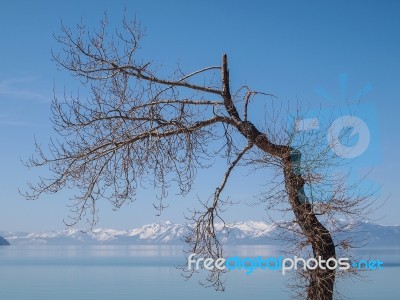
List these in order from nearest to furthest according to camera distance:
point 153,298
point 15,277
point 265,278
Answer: point 153,298, point 265,278, point 15,277

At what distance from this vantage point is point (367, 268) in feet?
24.2

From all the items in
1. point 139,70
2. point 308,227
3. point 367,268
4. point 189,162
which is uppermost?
point 139,70

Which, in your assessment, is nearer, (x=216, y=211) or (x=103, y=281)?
(x=216, y=211)

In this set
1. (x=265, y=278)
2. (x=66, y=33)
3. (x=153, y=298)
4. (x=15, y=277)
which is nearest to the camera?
(x=66, y=33)

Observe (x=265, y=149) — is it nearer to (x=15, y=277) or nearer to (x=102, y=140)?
(x=102, y=140)

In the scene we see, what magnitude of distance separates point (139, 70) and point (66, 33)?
0.94 meters

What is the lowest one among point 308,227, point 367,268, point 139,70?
point 367,268

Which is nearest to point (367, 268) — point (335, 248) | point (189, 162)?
point (335, 248)

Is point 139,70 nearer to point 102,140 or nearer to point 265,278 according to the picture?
point 102,140

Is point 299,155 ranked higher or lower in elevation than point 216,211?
higher

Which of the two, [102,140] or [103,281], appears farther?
[103,281]

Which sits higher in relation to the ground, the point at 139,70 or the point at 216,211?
the point at 139,70

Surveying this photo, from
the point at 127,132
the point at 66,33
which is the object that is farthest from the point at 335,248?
the point at 66,33

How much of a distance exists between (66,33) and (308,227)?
3602mm
